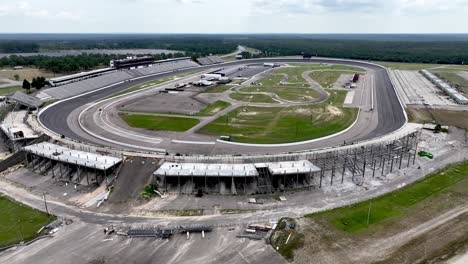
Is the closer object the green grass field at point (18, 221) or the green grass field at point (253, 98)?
the green grass field at point (18, 221)

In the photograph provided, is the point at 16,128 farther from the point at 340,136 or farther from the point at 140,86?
the point at 340,136

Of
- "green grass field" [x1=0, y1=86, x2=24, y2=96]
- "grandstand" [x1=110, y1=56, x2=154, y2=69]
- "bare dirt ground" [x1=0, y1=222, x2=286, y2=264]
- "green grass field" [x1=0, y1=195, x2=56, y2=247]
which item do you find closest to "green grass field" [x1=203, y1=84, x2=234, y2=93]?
"grandstand" [x1=110, y1=56, x2=154, y2=69]

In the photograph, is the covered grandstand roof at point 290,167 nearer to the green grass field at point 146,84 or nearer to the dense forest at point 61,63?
the green grass field at point 146,84

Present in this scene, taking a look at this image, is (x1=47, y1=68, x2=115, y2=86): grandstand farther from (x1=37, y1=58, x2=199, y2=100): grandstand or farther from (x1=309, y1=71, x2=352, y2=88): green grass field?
(x1=309, y1=71, x2=352, y2=88): green grass field

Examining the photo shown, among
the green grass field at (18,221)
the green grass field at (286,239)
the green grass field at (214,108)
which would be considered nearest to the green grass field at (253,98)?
the green grass field at (214,108)

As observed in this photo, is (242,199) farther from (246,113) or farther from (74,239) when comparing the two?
(246,113)

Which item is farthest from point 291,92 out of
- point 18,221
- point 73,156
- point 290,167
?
point 18,221
